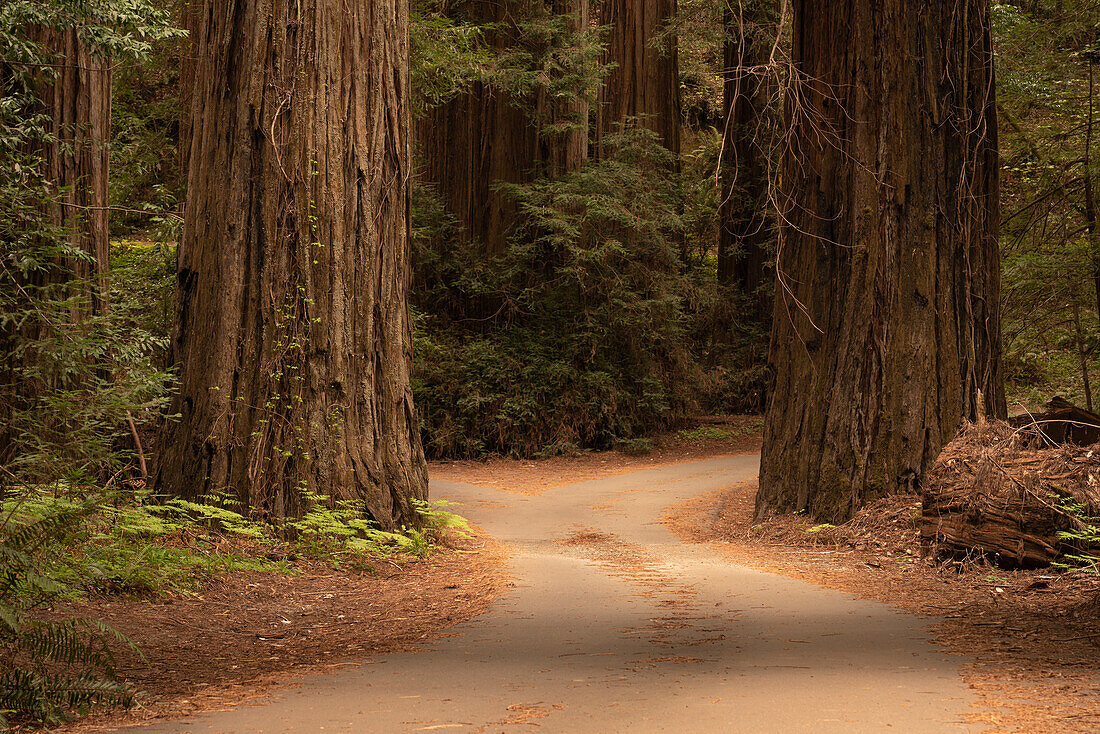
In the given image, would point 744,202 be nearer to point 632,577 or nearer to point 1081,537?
point 632,577

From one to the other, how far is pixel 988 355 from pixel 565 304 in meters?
12.4

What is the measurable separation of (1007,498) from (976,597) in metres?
1.19

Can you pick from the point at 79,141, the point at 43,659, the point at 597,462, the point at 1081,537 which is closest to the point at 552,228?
the point at 597,462

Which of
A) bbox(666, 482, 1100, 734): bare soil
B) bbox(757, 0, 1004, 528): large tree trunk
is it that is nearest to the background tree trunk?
bbox(757, 0, 1004, 528): large tree trunk

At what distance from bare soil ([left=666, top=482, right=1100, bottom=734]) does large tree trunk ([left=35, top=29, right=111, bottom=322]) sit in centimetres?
832

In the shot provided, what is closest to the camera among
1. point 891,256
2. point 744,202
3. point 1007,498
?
point 1007,498

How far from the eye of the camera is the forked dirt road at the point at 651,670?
3.78m

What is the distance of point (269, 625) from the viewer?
596cm

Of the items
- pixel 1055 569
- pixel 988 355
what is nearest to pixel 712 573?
pixel 1055 569

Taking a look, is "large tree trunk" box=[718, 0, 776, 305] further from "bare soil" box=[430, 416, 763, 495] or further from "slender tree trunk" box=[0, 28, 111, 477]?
"slender tree trunk" box=[0, 28, 111, 477]

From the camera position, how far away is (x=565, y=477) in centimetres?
1755

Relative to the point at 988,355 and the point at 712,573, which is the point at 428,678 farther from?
the point at 988,355

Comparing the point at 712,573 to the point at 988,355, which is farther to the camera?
the point at 988,355

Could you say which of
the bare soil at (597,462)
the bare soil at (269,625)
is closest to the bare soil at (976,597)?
the bare soil at (269,625)
